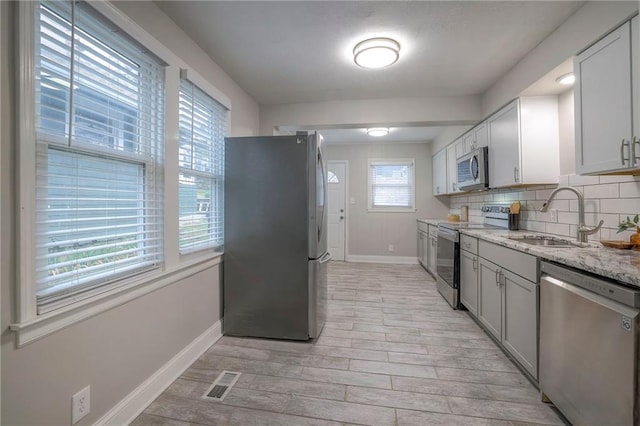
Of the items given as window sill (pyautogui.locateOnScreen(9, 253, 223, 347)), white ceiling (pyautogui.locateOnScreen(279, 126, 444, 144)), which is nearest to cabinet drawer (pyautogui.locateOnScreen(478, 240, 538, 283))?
window sill (pyautogui.locateOnScreen(9, 253, 223, 347))

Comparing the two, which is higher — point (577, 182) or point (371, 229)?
point (577, 182)

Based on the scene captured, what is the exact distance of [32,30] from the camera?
1068mm

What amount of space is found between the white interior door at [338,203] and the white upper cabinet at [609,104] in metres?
4.14

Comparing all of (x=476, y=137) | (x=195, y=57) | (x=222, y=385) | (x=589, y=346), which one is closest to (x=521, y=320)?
(x=589, y=346)

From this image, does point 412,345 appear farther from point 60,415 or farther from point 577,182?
point 60,415

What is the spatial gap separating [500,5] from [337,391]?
2683 mm

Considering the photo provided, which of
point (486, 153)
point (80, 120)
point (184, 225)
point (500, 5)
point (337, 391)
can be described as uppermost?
point (500, 5)

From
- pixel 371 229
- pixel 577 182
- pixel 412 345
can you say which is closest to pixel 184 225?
pixel 412 345

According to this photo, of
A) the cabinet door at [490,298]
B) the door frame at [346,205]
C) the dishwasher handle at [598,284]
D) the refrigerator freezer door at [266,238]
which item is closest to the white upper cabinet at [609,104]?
the dishwasher handle at [598,284]

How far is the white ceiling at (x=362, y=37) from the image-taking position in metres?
1.78

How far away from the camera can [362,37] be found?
6.79 feet

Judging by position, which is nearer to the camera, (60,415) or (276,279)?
(60,415)

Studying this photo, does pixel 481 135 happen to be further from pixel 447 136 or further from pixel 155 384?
pixel 155 384

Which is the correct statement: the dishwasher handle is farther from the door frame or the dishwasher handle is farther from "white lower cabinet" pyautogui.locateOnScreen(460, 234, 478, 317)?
the door frame
